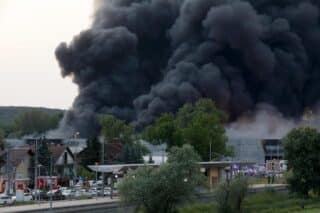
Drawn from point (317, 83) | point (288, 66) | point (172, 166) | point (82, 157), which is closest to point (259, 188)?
point (172, 166)

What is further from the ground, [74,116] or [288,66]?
[288,66]

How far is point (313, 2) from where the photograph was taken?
98188mm

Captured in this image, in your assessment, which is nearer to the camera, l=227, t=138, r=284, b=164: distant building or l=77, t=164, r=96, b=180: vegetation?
A: l=77, t=164, r=96, b=180: vegetation

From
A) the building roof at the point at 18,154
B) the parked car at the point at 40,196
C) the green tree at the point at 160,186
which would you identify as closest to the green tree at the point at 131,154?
the building roof at the point at 18,154

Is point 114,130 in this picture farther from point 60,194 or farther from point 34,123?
point 34,123

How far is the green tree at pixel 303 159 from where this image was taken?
49.4 metres

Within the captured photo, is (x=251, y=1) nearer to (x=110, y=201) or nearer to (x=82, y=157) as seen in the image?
(x=82, y=157)

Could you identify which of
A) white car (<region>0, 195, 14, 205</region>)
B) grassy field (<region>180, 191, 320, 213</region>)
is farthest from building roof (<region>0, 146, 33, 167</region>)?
grassy field (<region>180, 191, 320, 213</region>)

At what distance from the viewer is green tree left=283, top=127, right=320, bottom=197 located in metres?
49.4

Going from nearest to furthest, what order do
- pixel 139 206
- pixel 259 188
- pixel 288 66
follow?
pixel 139 206
pixel 259 188
pixel 288 66

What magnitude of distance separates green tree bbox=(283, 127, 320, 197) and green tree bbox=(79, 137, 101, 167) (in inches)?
705

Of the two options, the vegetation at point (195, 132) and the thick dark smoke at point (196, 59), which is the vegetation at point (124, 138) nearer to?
the vegetation at point (195, 132)

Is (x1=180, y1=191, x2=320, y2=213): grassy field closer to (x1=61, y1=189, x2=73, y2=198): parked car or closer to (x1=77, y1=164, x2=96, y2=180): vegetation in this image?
(x1=61, y1=189, x2=73, y2=198): parked car

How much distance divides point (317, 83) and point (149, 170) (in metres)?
62.5
